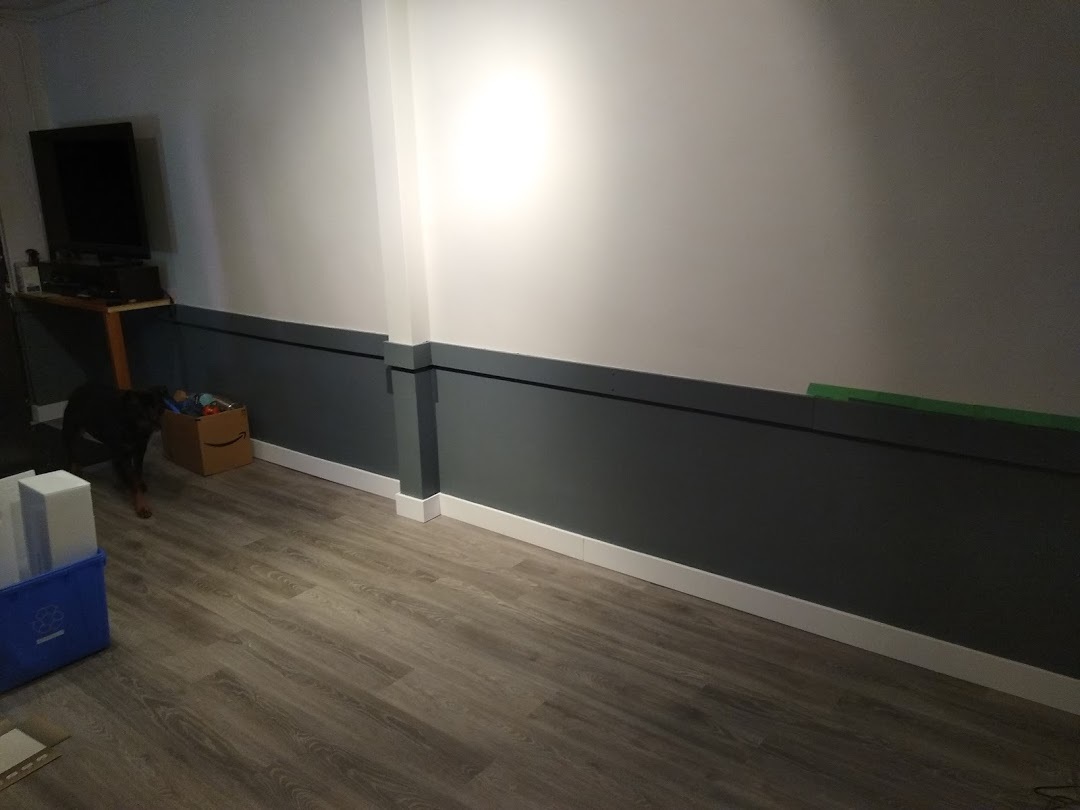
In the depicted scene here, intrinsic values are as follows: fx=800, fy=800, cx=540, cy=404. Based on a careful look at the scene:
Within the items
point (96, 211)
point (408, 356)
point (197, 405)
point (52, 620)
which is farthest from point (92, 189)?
point (52, 620)

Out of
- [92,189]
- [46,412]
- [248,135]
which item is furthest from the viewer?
[46,412]

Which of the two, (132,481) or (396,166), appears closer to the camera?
(396,166)

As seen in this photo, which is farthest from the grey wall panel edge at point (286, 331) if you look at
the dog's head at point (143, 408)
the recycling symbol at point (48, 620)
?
the recycling symbol at point (48, 620)

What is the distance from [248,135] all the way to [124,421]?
1494 millimetres

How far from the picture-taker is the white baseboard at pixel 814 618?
2.26 meters

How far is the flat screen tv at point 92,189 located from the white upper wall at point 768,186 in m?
2.04

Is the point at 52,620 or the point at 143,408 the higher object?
the point at 143,408

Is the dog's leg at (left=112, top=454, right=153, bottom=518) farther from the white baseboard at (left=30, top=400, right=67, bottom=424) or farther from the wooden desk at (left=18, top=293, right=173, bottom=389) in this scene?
the white baseboard at (left=30, top=400, right=67, bottom=424)

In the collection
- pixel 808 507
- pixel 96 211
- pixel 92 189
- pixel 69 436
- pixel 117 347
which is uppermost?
pixel 92 189

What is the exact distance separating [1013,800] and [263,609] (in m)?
2.34

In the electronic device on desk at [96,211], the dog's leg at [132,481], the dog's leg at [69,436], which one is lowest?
the dog's leg at [132,481]

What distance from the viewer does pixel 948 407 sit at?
222cm

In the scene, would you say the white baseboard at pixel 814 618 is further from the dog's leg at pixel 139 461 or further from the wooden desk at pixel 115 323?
the wooden desk at pixel 115 323

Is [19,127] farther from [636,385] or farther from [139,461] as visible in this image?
[636,385]
